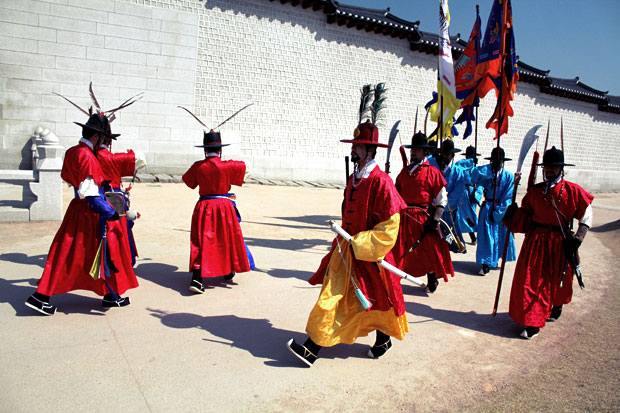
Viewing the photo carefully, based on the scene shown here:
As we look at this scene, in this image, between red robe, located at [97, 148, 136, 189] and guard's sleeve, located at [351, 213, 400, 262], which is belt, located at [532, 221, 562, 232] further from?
red robe, located at [97, 148, 136, 189]

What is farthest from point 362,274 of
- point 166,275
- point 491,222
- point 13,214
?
point 13,214

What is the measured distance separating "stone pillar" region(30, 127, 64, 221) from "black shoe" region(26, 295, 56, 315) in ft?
12.6

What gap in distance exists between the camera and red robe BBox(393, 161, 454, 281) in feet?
17.1

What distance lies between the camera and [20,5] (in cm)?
1139

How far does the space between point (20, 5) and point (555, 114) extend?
861 inches

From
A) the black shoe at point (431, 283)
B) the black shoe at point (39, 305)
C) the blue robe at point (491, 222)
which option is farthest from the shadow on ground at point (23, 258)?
the blue robe at point (491, 222)

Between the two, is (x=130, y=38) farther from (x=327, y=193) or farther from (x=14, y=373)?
(x=14, y=373)

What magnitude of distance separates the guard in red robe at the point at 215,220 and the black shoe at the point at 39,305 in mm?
1378

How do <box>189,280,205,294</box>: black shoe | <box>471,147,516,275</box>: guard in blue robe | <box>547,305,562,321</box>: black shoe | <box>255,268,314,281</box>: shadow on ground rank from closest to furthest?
1. <box>547,305,562,321</box>: black shoe
2. <box>189,280,205,294</box>: black shoe
3. <box>255,268,314,281</box>: shadow on ground
4. <box>471,147,516,275</box>: guard in blue robe

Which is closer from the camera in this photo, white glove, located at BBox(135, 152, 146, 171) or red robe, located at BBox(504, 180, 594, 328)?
red robe, located at BBox(504, 180, 594, 328)

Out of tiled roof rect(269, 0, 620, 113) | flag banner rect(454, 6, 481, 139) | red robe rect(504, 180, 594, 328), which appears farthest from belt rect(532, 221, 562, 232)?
tiled roof rect(269, 0, 620, 113)

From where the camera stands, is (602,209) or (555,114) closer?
(602,209)

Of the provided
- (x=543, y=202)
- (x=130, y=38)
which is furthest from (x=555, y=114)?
(x=543, y=202)

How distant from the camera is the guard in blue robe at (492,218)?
253 inches
